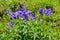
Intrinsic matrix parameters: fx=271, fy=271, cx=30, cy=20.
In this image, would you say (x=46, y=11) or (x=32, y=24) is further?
(x=46, y=11)

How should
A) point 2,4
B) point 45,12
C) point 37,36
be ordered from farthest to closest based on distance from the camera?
point 2,4, point 45,12, point 37,36

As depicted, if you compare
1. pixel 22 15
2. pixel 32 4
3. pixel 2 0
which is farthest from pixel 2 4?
pixel 22 15

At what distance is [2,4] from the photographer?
252 inches

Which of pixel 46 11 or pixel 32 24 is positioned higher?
pixel 32 24

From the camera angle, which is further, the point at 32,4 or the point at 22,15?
the point at 32,4

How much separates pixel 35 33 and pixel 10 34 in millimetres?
500

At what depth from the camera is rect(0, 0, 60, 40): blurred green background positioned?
4.72m

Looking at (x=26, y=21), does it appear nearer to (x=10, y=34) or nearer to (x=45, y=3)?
(x=10, y=34)

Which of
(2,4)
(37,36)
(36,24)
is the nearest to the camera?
(37,36)

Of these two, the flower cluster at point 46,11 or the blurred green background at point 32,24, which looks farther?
the flower cluster at point 46,11

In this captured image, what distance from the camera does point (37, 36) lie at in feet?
15.4

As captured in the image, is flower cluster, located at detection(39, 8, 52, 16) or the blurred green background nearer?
the blurred green background

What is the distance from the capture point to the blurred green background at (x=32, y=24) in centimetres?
472

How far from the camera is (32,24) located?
5031 millimetres
